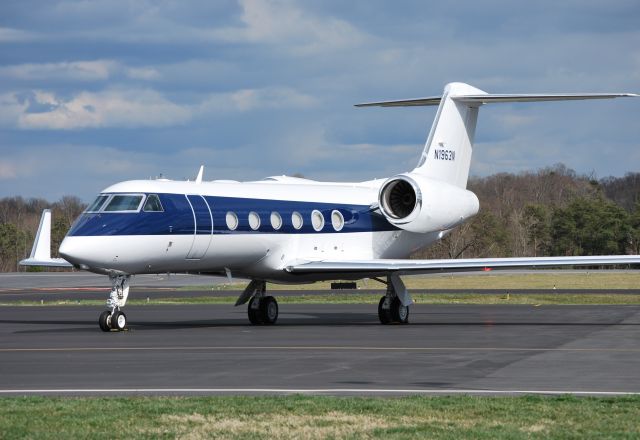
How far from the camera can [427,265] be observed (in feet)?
84.7

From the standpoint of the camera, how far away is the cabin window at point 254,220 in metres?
25.9

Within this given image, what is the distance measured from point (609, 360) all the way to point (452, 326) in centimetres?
910

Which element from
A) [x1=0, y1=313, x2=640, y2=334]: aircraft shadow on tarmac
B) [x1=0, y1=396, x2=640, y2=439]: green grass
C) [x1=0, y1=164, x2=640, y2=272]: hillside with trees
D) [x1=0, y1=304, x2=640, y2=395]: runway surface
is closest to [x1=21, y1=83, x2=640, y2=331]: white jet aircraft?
[x1=0, y1=313, x2=640, y2=334]: aircraft shadow on tarmac

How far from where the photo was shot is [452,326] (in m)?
25.6

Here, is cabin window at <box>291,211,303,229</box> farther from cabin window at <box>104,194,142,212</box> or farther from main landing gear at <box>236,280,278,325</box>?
cabin window at <box>104,194,142,212</box>

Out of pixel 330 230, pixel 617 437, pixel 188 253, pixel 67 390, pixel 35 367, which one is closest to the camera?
pixel 617 437

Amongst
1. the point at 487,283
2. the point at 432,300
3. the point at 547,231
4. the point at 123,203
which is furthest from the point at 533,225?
the point at 123,203

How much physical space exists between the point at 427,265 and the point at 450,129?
6445 mm

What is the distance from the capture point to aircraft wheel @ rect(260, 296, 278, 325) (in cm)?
2723

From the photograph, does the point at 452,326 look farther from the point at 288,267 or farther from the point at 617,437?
the point at 617,437

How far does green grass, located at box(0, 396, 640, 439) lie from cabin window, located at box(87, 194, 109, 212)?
1146 centimetres

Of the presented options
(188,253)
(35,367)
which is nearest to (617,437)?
(35,367)

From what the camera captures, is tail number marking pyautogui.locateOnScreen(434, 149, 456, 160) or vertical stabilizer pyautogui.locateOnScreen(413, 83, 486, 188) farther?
tail number marking pyautogui.locateOnScreen(434, 149, 456, 160)

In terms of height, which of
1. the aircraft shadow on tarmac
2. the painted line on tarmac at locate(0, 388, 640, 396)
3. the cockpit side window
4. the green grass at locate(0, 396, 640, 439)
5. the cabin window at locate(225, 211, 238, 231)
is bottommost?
the aircraft shadow on tarmac
